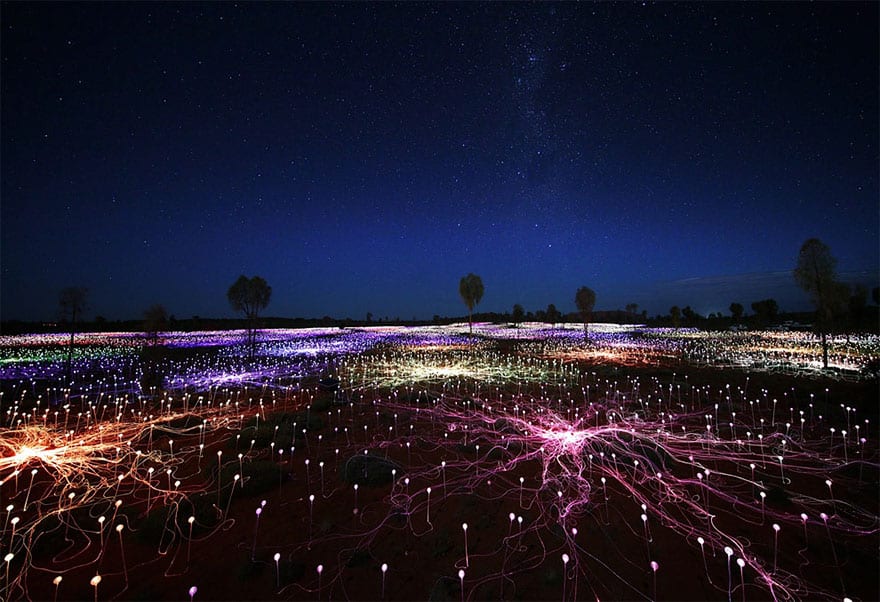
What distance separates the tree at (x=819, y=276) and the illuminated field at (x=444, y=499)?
599 centimetres

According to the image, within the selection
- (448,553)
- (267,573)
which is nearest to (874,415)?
(448,553)

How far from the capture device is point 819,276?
1797 cm

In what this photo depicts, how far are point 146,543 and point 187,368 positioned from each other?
1881 centimetres

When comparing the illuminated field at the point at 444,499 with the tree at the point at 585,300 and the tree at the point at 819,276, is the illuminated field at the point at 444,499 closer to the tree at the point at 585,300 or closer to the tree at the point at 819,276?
the tree at the point at 819,276

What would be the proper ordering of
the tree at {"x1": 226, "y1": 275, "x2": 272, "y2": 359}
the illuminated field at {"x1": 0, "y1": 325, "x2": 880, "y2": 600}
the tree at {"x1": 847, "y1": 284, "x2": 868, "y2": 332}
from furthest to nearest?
the tree at {"x1": 847, "y1": 284, "x2": 868, "y2": 332}
the tree at {"x1": 226, "y1": 275, "x2": 272, "y2": 359}
the illuminated field at {"x1": 0, "y1": 325, "x2": 880, "y2": 600}

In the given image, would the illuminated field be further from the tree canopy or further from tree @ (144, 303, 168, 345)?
tree @ (144, 303, 168, 345)

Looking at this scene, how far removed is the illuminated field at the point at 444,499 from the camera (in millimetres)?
4473

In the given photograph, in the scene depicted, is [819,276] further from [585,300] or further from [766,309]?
[766,309]

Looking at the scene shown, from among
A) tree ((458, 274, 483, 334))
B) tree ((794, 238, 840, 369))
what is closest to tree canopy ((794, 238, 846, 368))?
tree ((794, 238, 840, 369))

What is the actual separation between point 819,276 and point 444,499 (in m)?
22.6

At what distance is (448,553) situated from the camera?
4.95 m

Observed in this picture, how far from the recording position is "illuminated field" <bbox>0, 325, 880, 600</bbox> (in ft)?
14.7

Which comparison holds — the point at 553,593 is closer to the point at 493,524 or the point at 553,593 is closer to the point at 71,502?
the point at 493,524

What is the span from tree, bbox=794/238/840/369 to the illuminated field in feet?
19.6
